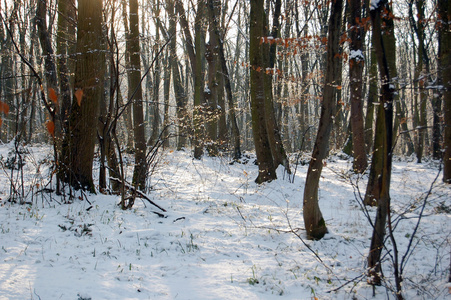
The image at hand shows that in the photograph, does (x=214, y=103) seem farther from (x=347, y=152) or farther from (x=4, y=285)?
(x=4, y=285)

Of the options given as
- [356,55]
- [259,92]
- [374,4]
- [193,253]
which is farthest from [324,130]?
[259,92]

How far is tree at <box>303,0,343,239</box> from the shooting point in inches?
149

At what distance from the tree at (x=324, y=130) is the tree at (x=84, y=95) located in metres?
3.99

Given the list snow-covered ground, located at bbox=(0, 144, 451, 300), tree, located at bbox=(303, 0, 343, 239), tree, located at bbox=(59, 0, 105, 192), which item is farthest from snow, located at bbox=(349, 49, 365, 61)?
tree, located at bbox=(59, 0, 105, 192)

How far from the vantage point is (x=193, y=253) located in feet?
12.5

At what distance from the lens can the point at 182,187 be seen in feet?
27.3

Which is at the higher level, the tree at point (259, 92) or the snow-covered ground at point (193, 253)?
the tree at point (259, 92)

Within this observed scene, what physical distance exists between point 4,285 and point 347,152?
13631 mm

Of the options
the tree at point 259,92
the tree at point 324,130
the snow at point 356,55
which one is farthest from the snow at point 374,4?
the tree at point 259,92

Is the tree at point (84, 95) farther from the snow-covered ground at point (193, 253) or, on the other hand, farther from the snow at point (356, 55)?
the snow at point (356, 55)

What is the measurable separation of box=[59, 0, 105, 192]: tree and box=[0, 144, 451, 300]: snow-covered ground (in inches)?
26.4

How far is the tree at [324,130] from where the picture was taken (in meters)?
3.79

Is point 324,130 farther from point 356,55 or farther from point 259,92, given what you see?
point 259,92

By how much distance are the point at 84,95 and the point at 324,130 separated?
4198 millimetres
